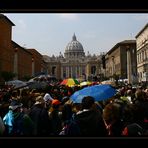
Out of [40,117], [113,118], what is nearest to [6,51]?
[40,117]

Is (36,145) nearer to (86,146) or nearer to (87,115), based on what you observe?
(86,146)

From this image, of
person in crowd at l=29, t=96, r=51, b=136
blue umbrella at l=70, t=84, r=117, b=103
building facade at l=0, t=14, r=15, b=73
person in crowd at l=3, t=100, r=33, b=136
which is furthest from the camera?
building facade at l=0, t=14, r=15, b=73

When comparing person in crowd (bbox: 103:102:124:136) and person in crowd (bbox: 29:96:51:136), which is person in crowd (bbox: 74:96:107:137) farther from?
person in crowd (bbox: 29:96:51:136)

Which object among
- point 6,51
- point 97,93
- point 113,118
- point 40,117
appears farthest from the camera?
point 6,51

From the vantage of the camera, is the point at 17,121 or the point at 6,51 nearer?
the point at 17,121

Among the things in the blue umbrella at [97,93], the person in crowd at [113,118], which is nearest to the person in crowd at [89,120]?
the person in crowd at [113,118]

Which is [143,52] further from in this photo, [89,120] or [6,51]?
[89,120]

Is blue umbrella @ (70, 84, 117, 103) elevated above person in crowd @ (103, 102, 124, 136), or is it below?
above

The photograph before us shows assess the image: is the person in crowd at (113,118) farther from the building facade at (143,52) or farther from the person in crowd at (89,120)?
the building facade at (143,52)

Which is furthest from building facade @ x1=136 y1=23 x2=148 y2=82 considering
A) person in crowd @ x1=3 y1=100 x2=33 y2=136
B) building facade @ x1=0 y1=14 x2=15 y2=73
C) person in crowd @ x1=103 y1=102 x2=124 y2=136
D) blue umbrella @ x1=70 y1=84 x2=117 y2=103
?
person in crowd @ x1=103 y1=102 x2=124 y2=136

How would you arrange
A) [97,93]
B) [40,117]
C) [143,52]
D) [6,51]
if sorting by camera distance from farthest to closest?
[143,52], [6,51], [97,93], [40,117]

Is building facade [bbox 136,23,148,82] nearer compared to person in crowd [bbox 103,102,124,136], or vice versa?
person in crowd [bbox 103,102,124,136]

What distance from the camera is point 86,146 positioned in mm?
3057

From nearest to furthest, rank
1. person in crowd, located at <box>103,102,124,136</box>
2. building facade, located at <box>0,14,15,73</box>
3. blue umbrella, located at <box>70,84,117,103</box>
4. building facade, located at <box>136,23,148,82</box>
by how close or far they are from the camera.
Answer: person in crowd, located at <box>103,102,124,136</box> → blue umbrella, located at <box>70,84,117,103</box> → building facade, located at <box>0,14,15,73</box> → building facade, located at <box>136,23,148,82</box>
